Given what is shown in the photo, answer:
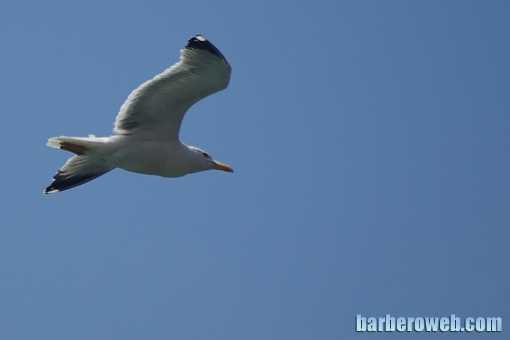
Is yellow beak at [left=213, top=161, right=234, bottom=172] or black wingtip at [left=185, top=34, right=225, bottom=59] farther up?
black wingtip at [left=185, top=34, right=225, bottom=59]

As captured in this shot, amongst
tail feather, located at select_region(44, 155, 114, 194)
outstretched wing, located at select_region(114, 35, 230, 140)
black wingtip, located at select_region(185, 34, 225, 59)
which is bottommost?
tail feather, located at select_region(44, 155, 114, 194)

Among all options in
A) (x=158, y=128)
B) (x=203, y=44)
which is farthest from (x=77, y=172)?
(x=203, y=44)

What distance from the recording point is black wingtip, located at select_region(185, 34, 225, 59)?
10352mm

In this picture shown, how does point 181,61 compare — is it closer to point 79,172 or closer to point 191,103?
point 191,103

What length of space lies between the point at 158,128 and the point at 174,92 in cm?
60

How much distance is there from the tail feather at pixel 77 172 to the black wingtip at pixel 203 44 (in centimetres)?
241

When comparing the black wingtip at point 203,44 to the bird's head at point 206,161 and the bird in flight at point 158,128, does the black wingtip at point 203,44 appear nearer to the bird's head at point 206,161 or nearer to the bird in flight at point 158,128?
the bird in flight at point 158,128

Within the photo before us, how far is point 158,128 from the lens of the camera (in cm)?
1118

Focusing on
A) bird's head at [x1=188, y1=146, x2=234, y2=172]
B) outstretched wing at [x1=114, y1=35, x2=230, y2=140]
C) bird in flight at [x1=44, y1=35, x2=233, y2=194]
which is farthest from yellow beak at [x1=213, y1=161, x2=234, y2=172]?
outstretched wing at [x1=114, y1=35, x2=230, y2=140]

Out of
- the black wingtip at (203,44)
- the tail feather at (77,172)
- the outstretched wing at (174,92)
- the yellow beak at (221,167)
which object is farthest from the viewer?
the tail feather at (77,172)

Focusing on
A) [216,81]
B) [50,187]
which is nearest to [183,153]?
[216,81]

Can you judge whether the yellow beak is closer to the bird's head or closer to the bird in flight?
the bird's head

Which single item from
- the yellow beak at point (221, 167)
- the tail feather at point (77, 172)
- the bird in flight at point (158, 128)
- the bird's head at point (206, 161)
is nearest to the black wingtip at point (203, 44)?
the bird in flight at point (158, 128)

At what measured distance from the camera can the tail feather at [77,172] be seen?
11977 millimetres
